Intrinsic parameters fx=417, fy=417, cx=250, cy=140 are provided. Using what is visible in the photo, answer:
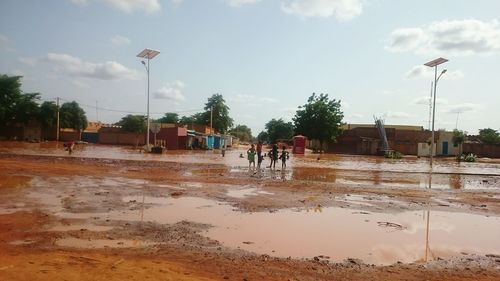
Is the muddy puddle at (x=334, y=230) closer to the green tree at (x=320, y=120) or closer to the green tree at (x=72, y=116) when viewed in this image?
the green tree at (x=320, y=120)

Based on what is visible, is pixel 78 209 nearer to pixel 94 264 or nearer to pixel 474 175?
pixel 94 264

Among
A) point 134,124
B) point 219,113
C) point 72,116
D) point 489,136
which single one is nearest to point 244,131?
point 219,113

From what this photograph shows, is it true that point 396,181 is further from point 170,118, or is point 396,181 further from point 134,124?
point 170,118

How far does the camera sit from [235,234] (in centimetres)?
894

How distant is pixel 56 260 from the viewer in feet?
20.1

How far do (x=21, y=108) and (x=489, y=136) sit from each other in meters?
80.1

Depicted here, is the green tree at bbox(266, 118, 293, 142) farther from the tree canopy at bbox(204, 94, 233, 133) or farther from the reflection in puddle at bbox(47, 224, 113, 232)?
the reflection in puddle at bbox(47, 224, 113, 232)

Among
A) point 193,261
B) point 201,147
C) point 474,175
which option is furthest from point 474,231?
point 201,147

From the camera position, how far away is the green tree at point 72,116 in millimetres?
74750

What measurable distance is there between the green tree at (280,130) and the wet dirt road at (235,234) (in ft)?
301

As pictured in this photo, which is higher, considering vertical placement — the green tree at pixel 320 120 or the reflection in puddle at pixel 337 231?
the green tree at pixel 320 120

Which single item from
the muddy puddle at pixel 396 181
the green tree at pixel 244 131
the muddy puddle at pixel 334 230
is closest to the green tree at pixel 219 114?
the green tree at pixel 244 131

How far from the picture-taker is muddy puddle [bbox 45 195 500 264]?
801 centimetres

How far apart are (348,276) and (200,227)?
4.05 m
